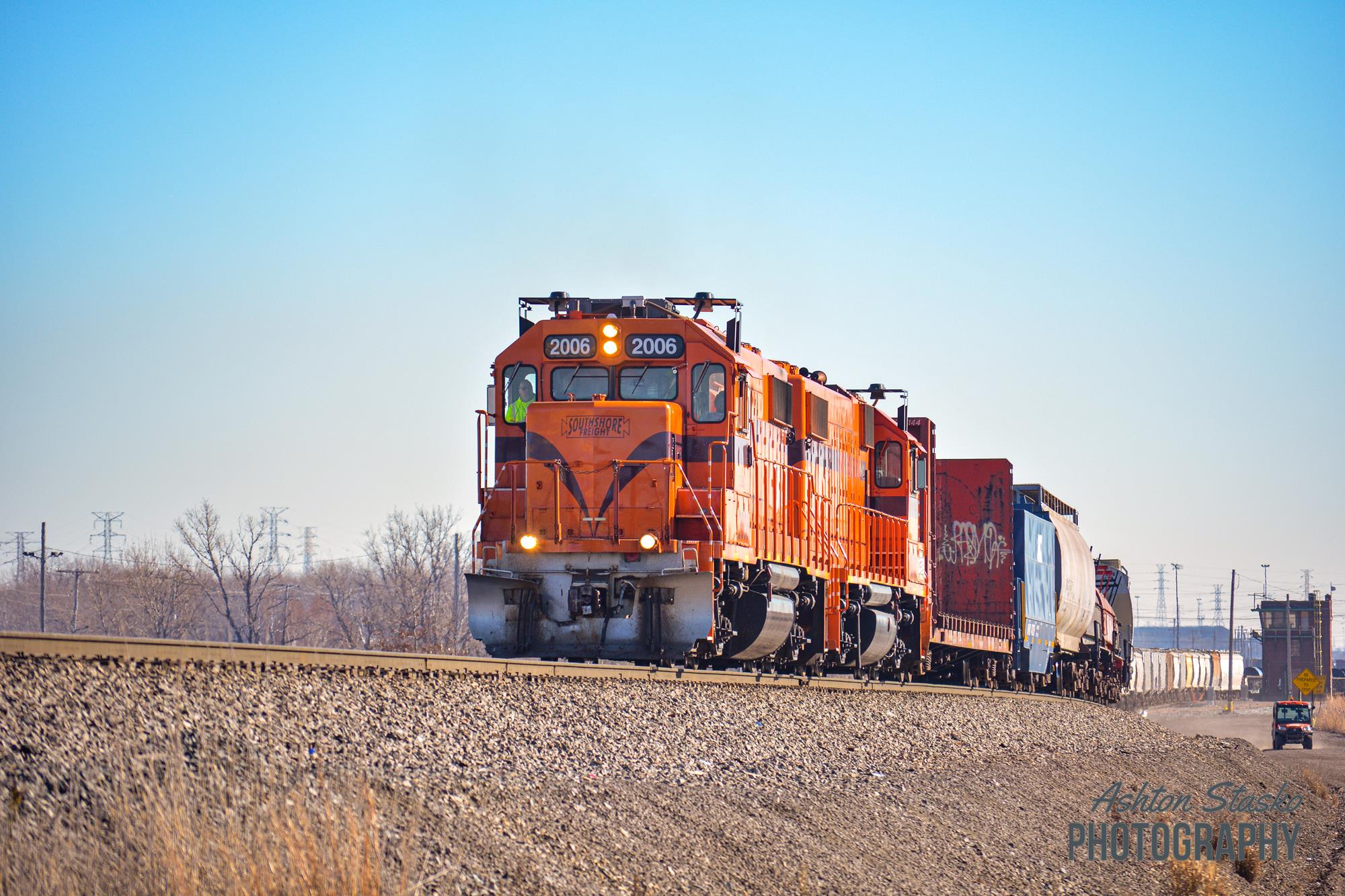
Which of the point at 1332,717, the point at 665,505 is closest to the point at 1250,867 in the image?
the point at 665,505

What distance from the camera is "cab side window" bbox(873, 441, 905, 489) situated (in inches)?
819

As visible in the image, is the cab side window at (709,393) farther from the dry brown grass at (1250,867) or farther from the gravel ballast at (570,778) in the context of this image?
the dry brown grass at (1250,867)

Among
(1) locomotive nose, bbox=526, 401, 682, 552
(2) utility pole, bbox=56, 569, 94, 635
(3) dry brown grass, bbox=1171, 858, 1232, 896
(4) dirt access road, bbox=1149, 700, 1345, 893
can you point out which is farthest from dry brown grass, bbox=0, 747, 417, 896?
(2) utility pole, bbox=56, 569, 94, 635

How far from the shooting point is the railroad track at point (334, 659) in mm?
8438

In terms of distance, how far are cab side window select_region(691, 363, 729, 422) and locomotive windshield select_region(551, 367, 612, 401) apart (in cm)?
94

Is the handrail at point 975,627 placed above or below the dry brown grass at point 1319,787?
above

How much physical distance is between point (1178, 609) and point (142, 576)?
425 ft

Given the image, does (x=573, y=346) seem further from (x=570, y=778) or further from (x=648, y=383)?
(x=570, y=778)

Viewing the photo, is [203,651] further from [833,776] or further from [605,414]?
[605,414]

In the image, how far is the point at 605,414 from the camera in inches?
598

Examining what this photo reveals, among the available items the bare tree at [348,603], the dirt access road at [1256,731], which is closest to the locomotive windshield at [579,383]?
the dirt access road at [1256,731]

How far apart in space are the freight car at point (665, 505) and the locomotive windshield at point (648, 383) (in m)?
0.02

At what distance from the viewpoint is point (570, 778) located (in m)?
9.57

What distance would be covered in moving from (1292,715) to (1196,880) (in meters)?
27.3
